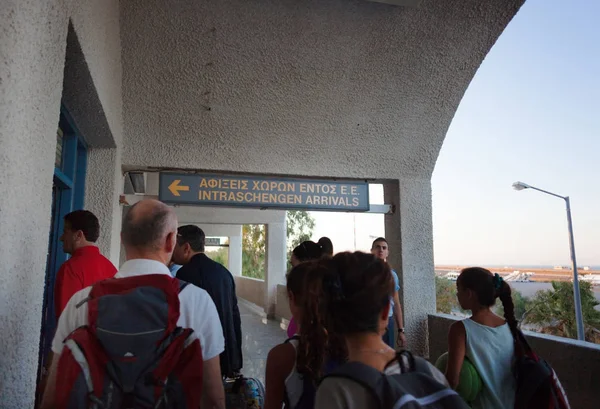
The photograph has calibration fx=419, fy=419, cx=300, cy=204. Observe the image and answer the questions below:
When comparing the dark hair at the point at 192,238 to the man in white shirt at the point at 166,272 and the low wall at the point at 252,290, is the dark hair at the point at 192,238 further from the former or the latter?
the low wall at the point at 252,290

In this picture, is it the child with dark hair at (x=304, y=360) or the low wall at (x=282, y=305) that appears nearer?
the child with dark hair at (x=304, y=360)

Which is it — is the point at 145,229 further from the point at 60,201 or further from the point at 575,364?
the point at 575,364

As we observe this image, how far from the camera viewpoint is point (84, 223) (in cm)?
244

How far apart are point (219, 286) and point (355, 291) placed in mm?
1745

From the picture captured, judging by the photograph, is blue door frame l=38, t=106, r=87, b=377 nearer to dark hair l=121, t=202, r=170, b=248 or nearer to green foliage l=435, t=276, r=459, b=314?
dark hair l=121, t=202, r=170, b=248

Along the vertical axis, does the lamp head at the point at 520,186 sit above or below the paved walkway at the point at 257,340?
above

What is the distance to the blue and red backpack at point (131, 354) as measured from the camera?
1.14 m

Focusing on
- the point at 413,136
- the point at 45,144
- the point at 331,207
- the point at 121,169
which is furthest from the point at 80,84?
the point at 413,136

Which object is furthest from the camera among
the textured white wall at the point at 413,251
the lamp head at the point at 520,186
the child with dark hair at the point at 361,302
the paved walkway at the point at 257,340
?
the lamp head at the point at 520,186

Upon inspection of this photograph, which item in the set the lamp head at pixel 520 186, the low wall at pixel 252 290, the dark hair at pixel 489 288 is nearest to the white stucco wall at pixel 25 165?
the dark hair at pixel 489 288

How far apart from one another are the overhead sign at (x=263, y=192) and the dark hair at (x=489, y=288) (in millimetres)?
2828

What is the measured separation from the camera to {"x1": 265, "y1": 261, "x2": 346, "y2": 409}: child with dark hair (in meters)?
1.38

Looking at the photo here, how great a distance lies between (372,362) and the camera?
1.11 m

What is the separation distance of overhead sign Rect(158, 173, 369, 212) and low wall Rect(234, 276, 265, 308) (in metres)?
8.62
